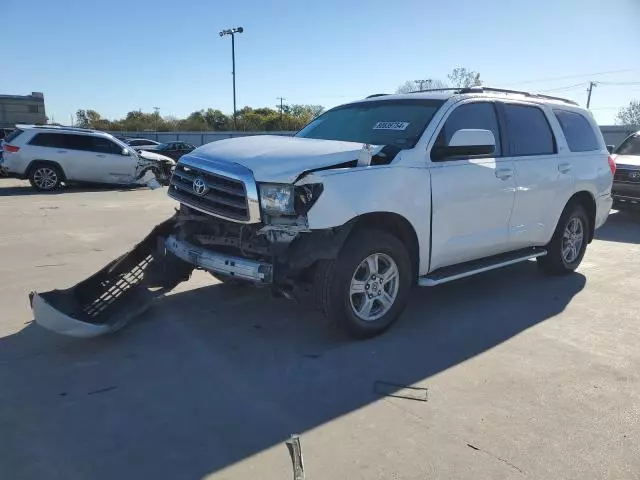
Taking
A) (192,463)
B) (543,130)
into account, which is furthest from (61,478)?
(543,130)

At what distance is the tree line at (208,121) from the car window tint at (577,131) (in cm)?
5953

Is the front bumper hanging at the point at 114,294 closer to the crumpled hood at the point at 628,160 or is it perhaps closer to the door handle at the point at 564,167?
the door handle at the point at 564,167

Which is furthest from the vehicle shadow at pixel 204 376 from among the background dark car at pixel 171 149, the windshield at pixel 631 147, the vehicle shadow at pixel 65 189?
the background dark car at pixel 171 149

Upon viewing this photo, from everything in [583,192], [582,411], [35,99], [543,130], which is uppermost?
[35,99]

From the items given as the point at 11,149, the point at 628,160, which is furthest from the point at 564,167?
the point at 11,149

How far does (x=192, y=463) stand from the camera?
280cm

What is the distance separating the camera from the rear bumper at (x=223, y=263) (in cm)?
398

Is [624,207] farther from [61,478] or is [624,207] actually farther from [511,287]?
[61,478]

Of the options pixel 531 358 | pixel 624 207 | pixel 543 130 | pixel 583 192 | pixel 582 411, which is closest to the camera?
pixel 582 411

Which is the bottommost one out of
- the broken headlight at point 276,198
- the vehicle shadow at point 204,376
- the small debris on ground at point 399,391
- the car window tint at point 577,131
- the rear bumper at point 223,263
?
the small debris on ground at point 399,391

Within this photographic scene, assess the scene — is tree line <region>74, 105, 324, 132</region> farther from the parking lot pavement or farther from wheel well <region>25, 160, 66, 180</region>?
the parking lot pavement

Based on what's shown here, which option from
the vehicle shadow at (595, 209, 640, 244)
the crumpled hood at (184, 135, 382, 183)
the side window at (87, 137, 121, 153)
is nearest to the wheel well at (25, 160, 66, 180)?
the side window at (87, 137, 121, 153)

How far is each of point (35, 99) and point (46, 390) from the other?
194ft

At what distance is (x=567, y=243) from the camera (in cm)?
662
